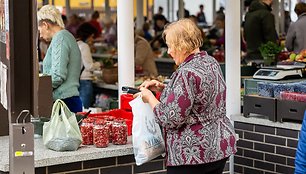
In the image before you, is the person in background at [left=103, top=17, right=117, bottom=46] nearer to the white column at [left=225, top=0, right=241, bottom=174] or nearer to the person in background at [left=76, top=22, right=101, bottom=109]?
the person in background at [left=76, top=22, right=101, bottom=109]

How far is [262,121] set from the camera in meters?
6.34

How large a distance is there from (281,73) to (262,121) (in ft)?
1.52

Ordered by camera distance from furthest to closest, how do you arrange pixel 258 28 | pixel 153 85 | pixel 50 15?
pixel 258 28 < pixel 50 15 < pixel 153 85

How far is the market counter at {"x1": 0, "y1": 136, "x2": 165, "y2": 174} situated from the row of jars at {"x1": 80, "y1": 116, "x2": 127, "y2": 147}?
4 centimetres

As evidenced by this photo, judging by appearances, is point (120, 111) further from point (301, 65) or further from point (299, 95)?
point (301, 65)

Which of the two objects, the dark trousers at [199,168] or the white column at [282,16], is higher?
the white column at [282,16]

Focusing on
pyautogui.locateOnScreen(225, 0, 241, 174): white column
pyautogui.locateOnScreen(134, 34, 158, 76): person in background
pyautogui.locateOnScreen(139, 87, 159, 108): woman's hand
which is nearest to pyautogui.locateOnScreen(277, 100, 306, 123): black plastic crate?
pyautogui.locateOnScreen(225, 0, 241, 174): white column

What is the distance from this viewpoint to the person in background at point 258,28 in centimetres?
1070

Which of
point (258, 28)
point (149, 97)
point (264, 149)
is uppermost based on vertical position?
point (258, 28)

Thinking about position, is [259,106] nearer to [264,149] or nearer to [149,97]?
[264,149]

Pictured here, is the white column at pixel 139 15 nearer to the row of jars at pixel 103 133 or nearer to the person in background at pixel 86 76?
the person in background at pixel 86 76

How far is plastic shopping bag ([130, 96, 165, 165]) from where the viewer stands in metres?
4.59

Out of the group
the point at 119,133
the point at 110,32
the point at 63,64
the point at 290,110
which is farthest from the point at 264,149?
the point at 110,32

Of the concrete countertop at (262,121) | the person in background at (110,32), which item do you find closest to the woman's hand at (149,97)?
the concrete countertop at (262,121)
